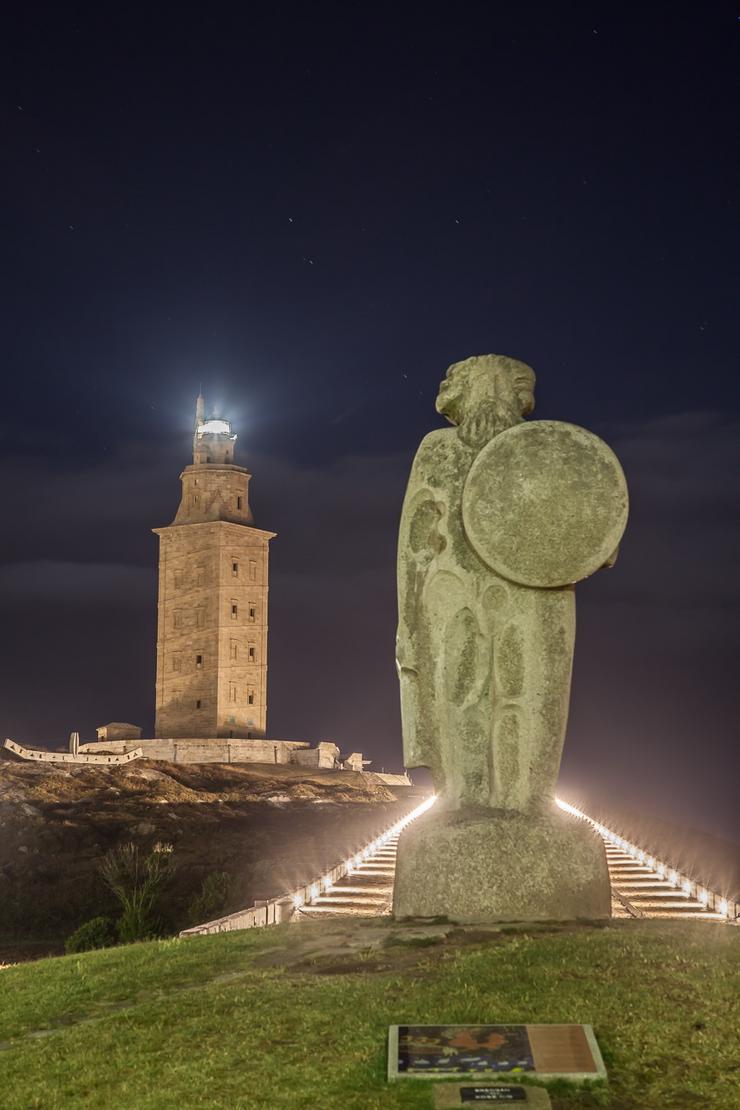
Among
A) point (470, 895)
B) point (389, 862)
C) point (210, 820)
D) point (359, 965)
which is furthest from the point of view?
point (210, 820)

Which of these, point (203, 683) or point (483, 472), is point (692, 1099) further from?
point (203, 683)

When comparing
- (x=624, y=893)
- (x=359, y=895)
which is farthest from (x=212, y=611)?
(x=624, y=893)

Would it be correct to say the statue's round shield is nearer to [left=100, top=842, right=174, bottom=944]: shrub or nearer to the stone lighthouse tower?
[left=100, top=842, right=174, bottom=944]: shrub

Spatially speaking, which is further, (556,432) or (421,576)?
(421,576)

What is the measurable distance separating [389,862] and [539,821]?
10269 millimetres

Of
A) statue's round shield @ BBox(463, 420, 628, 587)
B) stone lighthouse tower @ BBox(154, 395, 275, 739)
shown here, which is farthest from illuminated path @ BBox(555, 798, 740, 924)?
stone lighthouse tower @ BBox(154, 395, 275, 739)

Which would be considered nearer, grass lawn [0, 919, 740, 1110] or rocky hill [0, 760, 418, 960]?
grass lawn [0, 919, 740, 1110]

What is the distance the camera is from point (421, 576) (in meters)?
10.2

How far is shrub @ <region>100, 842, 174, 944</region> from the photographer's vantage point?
1876cm

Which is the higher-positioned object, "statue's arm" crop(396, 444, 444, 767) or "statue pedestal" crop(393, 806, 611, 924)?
"statue's arm" crop(396, 444, 444, 767)

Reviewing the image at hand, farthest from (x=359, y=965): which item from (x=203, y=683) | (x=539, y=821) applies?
(x=203, y=683)

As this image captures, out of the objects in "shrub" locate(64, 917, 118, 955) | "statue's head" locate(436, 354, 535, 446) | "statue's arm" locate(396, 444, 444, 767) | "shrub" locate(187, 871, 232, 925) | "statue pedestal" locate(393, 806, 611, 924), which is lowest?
"shrub" locate(64, 917, 118, 955)

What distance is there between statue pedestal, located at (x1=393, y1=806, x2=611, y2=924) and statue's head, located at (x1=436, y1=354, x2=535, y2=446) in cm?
322

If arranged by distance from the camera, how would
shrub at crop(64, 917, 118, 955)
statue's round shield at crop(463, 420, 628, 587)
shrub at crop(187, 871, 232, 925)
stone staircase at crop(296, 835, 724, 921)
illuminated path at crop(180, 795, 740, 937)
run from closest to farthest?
statue's round shield at crop(463, 420, 628, 587) < illuminated path at crop(180, 795, 740, 937) < stone staircase at crop(296, 835, 724, 921) < shrub at crop(64, 917, 118, 955) < shrub at crop(187, 871, 232, 925)
